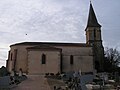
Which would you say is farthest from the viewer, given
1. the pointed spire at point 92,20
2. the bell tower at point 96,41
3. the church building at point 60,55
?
the pointed spire at point 92,20

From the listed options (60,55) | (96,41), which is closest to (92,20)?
(96,41)

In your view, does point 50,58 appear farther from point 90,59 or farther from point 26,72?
point 90,59

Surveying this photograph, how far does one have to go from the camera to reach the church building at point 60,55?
186ft

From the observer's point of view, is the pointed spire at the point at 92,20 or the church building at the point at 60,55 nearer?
the church building at the point at 60,55

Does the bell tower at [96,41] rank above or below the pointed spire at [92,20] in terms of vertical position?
below

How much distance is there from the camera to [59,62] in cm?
5722

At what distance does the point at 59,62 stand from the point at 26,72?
800 cm

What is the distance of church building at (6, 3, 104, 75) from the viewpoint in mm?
56719

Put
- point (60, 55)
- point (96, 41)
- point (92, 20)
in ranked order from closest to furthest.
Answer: point (60, 55), point (96, 41), point (92, 20)

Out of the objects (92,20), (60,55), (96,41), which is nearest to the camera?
(60,55)

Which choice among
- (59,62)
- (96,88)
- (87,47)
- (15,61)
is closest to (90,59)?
(87,47)

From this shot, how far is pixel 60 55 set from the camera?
192ft

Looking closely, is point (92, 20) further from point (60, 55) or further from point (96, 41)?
point (60, 55)

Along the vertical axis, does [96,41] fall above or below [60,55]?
above
